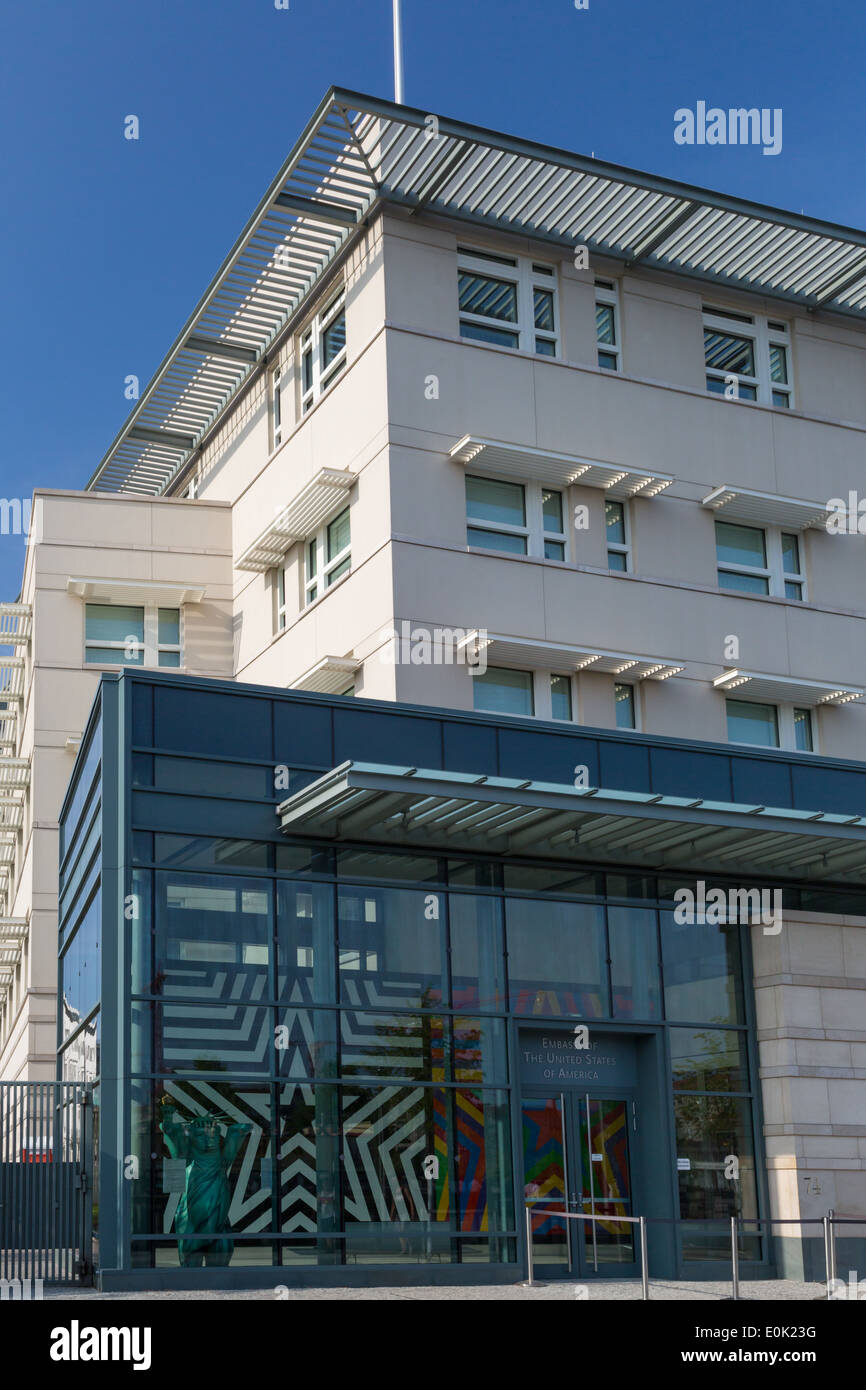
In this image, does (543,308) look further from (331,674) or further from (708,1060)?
(708,1060)

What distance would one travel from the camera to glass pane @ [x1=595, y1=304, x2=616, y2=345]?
29.0 meters

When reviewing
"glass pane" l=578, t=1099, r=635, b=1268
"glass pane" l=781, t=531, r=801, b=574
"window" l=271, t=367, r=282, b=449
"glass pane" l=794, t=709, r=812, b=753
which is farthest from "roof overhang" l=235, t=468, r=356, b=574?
"glass pane" l=578, t=1099, r=635, b=1268

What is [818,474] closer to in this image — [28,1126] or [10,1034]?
[28,1126]

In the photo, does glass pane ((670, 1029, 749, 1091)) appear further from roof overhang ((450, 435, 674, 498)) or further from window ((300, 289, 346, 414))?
window ((300, 289, 346, 414))

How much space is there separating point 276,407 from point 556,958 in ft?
46.8

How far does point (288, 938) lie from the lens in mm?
20469

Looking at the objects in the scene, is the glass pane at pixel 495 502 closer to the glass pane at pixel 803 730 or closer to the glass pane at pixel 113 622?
the glass pane at pixel 803 730

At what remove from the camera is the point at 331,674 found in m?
26.8

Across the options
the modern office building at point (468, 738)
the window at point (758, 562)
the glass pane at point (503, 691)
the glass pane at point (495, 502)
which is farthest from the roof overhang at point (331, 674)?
the window at point (758, 562)

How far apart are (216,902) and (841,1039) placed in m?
9.42

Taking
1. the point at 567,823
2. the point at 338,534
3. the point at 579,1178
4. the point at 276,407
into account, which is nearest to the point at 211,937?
the point at 567,823

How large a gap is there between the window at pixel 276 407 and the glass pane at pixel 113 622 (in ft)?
19.0

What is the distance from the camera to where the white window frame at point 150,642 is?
3472cm

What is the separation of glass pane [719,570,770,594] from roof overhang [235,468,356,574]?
6.98 m
